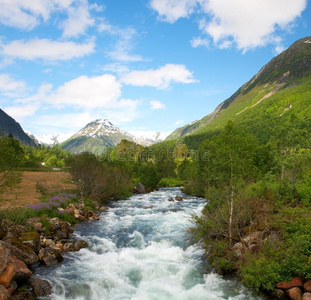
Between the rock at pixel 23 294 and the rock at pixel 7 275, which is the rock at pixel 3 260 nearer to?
the rock at pixel 7 275

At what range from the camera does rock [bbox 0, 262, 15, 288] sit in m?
12.3

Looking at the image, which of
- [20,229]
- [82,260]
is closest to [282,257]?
[82,260]

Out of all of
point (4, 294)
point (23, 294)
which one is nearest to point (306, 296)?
point (23, 294)

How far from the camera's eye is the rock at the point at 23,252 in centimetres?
1600

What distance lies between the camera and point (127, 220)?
32.0 metres

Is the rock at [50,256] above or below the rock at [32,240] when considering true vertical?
below

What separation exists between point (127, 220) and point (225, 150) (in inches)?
738

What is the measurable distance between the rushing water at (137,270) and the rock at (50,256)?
0.62 metres

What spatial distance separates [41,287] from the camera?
14078 mm

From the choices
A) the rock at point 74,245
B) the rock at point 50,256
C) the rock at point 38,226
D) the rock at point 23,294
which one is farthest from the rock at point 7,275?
the rock at point 38,226

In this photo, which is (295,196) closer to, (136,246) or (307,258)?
(307,258)

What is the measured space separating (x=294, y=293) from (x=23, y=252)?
57.2 ft

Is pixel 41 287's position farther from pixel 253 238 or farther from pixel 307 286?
pixel 307 286

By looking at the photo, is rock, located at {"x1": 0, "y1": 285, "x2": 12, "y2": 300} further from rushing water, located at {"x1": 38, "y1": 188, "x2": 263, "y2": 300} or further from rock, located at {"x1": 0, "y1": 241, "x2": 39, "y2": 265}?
rock, located at {"x1": 0, "y1": 241, "x2": 39, "y2": 265}
